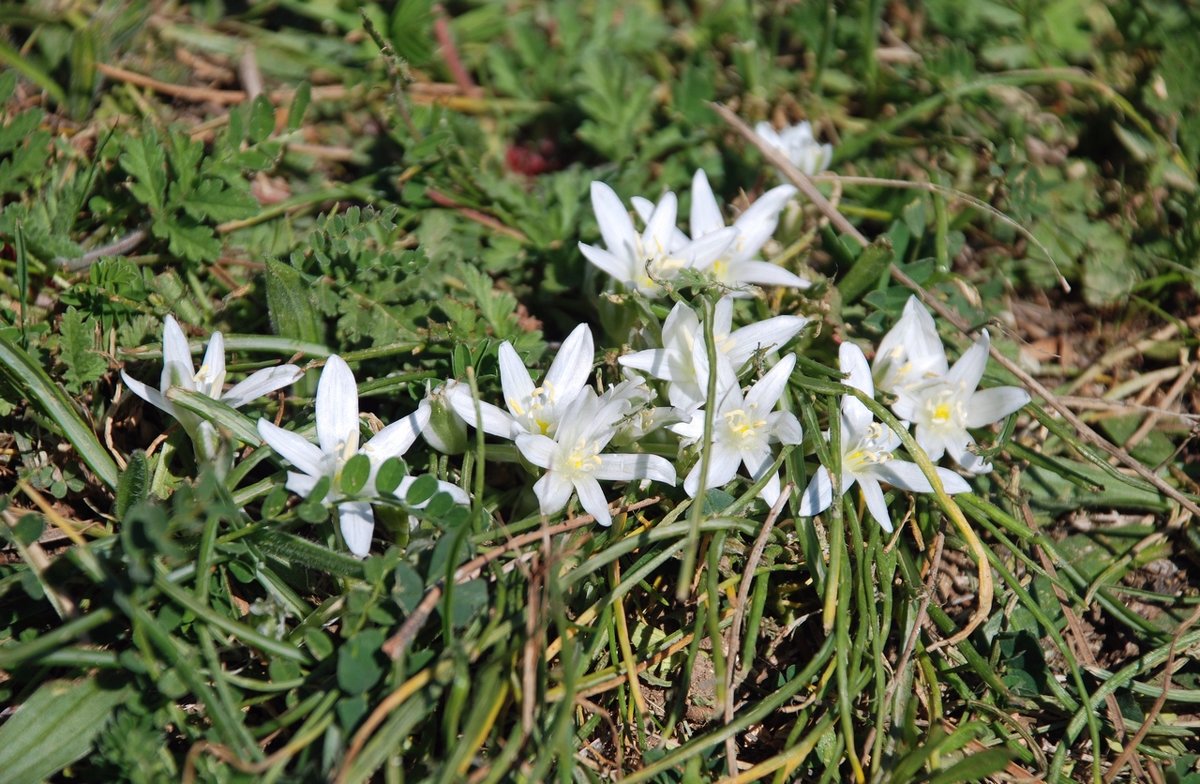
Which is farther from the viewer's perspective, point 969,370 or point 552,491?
point 969,370

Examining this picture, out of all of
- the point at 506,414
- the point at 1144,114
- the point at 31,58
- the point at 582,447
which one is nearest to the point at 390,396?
the point at 506,414

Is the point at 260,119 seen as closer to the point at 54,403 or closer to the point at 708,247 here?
the point at 54,403

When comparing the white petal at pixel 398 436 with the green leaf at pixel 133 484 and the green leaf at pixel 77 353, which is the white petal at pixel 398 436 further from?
the green leaf at pixel 77 353

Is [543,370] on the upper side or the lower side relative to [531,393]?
lower

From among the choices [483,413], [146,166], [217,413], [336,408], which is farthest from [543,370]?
[146,166]

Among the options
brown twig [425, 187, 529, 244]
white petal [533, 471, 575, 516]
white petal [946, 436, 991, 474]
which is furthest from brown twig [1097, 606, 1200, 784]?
brown twig [425, 187, 529, 244]

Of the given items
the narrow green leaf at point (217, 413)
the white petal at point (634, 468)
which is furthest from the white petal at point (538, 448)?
the narrow green leaf at point (217, 413)

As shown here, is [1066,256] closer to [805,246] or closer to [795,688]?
[805,246]
